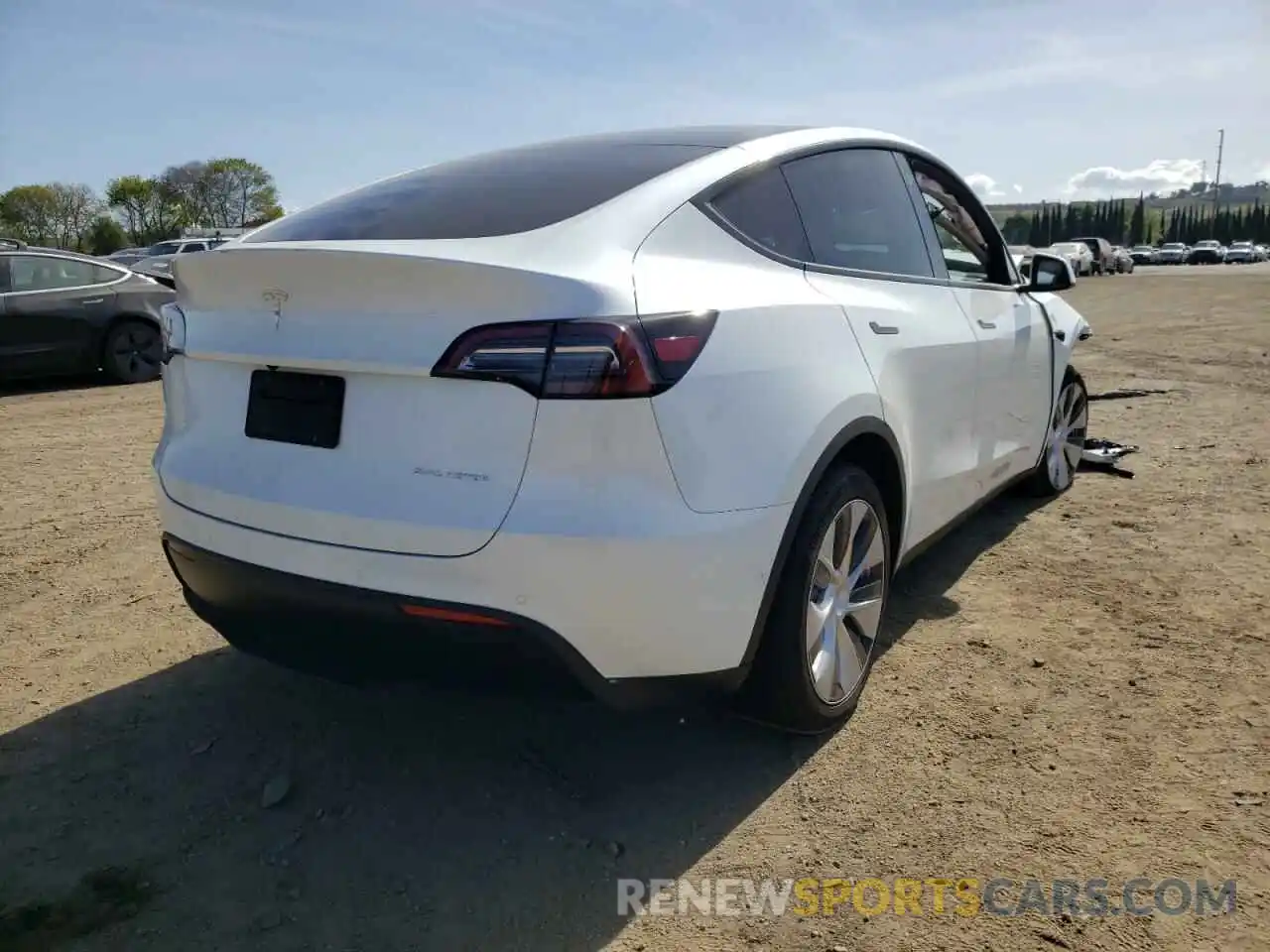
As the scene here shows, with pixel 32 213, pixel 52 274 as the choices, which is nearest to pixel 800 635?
pixel 52 274

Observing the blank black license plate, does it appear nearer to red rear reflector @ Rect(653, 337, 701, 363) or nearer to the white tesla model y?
the white tesla model y

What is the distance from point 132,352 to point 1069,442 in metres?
9.10

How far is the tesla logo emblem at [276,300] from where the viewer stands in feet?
8.16

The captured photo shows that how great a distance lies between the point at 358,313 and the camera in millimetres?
2367

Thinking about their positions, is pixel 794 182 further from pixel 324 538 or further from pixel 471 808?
pixel 471 808

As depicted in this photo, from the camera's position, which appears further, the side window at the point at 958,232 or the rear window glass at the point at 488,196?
the side window at the point at 958,232

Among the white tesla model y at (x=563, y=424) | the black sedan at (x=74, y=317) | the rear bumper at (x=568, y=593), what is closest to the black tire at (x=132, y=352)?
the black sedan at (x=74, y=317)

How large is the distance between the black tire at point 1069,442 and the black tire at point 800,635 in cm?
258

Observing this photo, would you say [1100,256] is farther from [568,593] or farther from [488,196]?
[568,593]

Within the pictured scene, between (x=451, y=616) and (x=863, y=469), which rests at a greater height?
(x=863, y=469)

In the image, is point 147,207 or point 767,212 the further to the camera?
point 147,207

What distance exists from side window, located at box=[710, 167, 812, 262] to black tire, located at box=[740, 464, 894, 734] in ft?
2.14

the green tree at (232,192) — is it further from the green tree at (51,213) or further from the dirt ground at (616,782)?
the dirt ground at (616,782)

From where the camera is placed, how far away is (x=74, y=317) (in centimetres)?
1013
